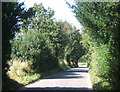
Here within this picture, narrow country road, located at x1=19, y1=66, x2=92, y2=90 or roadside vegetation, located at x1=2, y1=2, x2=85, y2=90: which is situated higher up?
roadside vegetation, located at x1=2, y1=2, x2=85, y2=90

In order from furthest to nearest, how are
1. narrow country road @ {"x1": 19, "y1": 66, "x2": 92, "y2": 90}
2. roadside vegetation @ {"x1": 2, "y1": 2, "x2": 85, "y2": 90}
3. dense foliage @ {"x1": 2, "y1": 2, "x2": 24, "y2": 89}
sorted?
narrow country road @ {"x1": 19, "y1": 66, "x2": 92, "y2": 90}, roadside vegetation @ {"x1": 2, "y1": 2, "x2": 85, "y2": 90}, dense foliage @ {"x1": 2, "y1": 2, "x2": 24, "y2": 89}

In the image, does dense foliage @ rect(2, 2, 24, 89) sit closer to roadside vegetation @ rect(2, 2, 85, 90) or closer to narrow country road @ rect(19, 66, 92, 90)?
roadside vegetation @ rect(2, 2, 85, 90)

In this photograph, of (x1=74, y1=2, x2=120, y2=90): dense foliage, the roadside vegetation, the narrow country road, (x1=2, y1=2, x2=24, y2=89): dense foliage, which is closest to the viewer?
(x1=74, y1=2, x2=120, y2=90): dense foliage

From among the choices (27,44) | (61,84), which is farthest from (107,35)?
(27,44)

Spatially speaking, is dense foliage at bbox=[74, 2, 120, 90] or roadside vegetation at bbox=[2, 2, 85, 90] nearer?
dense foliage at bbox=[74, 2, 120, 90]

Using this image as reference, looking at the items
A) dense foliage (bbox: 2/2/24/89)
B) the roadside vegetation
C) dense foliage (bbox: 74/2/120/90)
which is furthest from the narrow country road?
dense foliage (bbox: 74/2/120/90)

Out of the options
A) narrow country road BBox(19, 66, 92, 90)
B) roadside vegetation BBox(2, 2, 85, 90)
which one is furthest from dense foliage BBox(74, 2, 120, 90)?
roadside vegetation BBox(2, 2, 85, 90)

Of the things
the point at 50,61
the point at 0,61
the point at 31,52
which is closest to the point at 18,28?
the point at 0,61

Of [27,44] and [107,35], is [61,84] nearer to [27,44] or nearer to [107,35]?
[107,35]

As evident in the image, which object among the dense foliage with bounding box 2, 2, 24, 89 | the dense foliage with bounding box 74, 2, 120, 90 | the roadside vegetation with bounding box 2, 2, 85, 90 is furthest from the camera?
the roadside vegetation with bounding box 2, 2, 85, 90

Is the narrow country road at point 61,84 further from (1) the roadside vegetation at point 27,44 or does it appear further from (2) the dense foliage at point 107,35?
(2) the dense foliage at point 107,35

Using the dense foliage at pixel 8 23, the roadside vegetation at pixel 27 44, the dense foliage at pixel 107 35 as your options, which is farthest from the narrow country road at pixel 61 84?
the dense foliage at pixel 107 35

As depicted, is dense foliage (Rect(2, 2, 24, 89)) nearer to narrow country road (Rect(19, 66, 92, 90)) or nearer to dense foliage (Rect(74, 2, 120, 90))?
narrow country road (Rect(19, 66, 92, 90))

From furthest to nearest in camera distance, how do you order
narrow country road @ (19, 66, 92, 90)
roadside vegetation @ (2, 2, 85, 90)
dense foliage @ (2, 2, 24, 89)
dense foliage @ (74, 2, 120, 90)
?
narrow country road @ (19, 66, 92, 90), roadside vegetation @ (2, 2, 85, 90), dense foliage @ (2, 2, 24, 89), dense foliage @ (74, 2, 120, 90)
